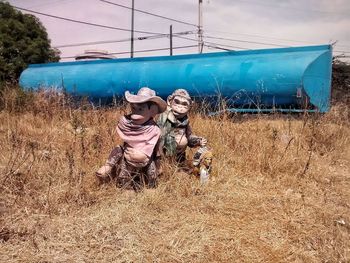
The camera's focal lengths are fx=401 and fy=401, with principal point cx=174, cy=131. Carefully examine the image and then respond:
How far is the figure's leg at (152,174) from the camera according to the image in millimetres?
3705

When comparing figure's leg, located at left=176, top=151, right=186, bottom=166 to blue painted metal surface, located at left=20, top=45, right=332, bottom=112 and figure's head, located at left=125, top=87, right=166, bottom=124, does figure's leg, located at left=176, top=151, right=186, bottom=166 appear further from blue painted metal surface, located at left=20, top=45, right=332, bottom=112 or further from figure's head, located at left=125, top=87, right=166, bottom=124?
blue painted metal surface, located at left=20, top=45, right=332, bottom=112

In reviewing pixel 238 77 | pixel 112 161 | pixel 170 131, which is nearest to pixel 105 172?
pixel 112 161

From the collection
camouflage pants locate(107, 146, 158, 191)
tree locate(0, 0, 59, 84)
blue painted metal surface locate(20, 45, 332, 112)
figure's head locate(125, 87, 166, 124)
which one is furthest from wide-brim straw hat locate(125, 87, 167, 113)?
tree locate(0, 0, 59, 84)

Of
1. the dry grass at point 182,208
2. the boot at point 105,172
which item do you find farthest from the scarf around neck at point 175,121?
the boot at point 105,172

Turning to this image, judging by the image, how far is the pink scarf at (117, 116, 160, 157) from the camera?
367cm

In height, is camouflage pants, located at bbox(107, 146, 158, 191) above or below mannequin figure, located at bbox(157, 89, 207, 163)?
below

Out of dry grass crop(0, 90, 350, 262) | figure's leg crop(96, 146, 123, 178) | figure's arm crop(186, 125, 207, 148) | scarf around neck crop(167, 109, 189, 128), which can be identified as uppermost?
scarf around neck crop(167, 109, 189, 128)

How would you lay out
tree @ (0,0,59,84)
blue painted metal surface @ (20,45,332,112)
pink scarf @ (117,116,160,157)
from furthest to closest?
tree @ (0,0,59,84), blue painted metal surface @ (20,45,332,112), pink scarf @ (117,116,160,157)

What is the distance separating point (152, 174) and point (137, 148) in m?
0.28

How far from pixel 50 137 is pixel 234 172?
265 centimetres

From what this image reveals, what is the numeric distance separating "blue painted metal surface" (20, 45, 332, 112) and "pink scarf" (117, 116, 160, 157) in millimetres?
2746

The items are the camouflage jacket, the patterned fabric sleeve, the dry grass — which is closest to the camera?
the dry grass

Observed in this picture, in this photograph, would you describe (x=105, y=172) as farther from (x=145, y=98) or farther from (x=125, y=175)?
(x=145, y=98)

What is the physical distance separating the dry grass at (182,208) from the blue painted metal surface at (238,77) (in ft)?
5.99
